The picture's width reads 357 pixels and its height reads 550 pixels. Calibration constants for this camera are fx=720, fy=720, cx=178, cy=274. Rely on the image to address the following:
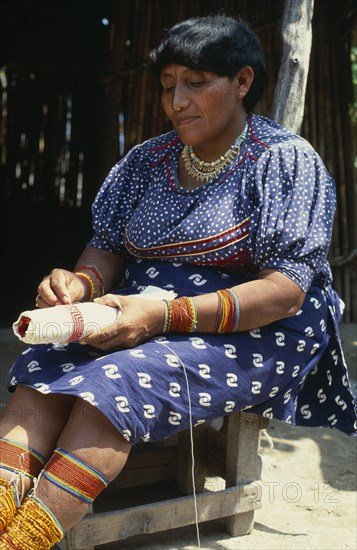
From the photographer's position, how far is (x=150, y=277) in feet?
8.45

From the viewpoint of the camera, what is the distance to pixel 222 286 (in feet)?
8.16

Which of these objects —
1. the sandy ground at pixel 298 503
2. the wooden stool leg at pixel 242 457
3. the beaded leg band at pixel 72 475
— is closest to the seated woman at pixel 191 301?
the beaded leg band at pixel 72 475

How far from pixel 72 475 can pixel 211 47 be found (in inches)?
56.8

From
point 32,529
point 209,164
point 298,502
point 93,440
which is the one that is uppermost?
point 209,164

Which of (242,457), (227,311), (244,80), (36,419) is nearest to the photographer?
(36,419)

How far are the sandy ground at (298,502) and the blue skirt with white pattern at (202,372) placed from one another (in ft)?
1.57

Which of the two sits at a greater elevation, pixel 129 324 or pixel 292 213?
pixel 292 213

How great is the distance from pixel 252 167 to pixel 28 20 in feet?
22.8

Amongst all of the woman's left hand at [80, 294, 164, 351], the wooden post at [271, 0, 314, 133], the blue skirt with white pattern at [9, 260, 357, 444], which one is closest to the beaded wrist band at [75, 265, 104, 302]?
the blue skirt with white pattern at [9, 260, 357, 444]

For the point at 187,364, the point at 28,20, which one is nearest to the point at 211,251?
the point at 187,364

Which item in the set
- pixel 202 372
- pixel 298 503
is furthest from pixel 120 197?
pixel 298 503

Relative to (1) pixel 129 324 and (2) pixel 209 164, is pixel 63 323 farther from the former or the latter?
(2) pixel 209 164

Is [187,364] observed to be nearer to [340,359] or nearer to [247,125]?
[340,359]

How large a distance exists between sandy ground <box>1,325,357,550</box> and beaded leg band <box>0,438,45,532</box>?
2.36 feet
